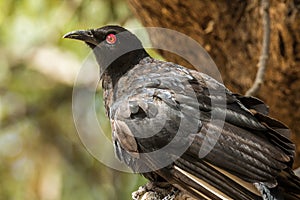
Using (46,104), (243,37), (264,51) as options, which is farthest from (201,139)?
(46,104)

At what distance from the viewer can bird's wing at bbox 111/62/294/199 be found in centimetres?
399

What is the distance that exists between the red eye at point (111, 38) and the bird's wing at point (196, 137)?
0.36 m

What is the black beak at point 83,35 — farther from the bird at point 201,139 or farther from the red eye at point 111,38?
the bird at point 201,139

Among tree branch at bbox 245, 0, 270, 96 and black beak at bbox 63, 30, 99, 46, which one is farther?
tree branch at bbox 245, 0, 270, 96

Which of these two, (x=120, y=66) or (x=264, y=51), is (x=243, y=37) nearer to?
(x=264, y=51)

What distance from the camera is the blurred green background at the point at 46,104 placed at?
7.79m

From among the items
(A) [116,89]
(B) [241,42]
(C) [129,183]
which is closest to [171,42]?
(B) [241,42]

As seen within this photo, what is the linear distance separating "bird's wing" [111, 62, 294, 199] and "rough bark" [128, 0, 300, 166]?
4.39 feet

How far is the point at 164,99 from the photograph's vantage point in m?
4.22

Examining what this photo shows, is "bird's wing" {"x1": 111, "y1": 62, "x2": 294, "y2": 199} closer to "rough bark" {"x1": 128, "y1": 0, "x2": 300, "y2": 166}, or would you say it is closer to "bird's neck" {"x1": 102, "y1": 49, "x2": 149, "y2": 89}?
"bird's neck" {"x1": 102, "y1": 49, "x2": 149, "y2": 89}

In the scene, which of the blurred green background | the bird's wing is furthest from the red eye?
→ the blurred green background

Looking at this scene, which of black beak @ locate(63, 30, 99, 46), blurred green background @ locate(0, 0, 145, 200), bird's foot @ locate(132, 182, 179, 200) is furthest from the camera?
blurred green background @ locate(0, 0, 145, 200)

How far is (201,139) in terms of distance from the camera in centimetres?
407

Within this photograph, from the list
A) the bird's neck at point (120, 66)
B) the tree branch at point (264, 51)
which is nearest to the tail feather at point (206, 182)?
the bird's neck at point (120, 66)
